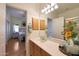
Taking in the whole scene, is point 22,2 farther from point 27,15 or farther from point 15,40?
point 15,40

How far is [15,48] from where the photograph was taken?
6.20ft

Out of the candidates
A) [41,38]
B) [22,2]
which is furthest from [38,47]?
[22,2]

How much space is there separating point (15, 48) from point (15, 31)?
24 centimetres

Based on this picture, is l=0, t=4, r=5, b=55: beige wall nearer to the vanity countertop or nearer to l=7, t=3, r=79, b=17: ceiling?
l=7, t=3, r=79, b=17: ceiling

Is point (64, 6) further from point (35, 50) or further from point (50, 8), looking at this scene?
point (35, 50)

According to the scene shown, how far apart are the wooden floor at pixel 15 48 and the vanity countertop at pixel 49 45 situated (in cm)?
18

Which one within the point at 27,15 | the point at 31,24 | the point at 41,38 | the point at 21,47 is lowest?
the point at 21,47

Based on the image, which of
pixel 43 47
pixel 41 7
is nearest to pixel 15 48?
pixel 43 47

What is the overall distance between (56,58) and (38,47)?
294 mm

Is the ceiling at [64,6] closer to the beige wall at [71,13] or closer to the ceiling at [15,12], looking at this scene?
the beige wall at [71,13]

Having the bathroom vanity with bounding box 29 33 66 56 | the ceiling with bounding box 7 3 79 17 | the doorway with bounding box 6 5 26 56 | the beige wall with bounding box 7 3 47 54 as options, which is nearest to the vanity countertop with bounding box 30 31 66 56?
the bathroom vanity with bounding box 29 33 66 56

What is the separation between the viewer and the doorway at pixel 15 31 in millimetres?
1841

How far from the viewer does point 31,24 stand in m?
1.89

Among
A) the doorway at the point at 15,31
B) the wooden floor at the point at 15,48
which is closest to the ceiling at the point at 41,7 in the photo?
the doorway at the point at 15,31
